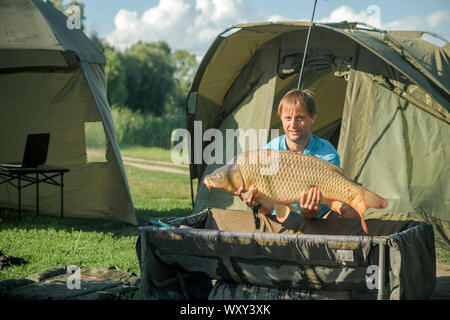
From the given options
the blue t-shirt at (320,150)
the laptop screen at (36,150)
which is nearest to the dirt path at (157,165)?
the laptop screen at (36,150)

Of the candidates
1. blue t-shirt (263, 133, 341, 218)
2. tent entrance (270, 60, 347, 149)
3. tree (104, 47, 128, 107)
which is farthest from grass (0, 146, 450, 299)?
tree (104, 47, 128, 107)

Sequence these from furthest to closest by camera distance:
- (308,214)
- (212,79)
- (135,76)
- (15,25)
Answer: (135,76)
(212,79)
(15,25)
(308,214)

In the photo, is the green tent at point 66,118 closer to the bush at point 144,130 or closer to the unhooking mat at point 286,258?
the unhooking mat at point 286,258

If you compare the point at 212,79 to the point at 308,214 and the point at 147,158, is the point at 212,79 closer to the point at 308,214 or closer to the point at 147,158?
the point at 308,214

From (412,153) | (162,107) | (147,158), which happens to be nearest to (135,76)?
(162,107)

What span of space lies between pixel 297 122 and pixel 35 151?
4240mm

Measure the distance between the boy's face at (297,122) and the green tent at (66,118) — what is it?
357cm

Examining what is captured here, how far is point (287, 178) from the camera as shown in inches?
111

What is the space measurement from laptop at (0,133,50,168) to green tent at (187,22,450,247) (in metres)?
1.83

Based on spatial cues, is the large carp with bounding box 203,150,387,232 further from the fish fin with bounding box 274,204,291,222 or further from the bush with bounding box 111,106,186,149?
the bush with bounding box 111,106,186,149

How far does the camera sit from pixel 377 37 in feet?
18.5

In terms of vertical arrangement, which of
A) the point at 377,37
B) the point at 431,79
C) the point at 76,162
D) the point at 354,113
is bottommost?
the point at 76,162

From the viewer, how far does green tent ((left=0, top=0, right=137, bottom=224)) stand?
662 cm

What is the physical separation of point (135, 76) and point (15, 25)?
35450 mm
